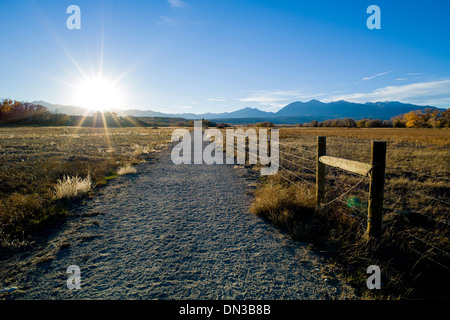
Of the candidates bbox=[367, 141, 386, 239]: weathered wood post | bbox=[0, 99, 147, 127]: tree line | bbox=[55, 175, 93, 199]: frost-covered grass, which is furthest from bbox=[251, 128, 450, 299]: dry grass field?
bbox=[0, 99, 147, 127]: tree line

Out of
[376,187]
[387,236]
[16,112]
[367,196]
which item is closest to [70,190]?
[376,187]

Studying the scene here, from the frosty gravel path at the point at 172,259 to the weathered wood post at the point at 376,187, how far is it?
1.15 m

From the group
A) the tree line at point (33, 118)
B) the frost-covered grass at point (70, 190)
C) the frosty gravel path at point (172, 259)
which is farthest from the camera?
the tree line at point (33, 118)

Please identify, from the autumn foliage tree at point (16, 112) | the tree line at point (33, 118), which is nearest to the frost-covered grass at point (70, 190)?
the tree line at point (33, 118)

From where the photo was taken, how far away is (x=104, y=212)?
5.45 m

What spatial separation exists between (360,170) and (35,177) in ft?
33.2

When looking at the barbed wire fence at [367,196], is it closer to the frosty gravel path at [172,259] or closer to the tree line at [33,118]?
the frosty gravel path at [172,259]

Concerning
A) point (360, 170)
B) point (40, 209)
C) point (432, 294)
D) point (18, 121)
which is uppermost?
point (18, 121)

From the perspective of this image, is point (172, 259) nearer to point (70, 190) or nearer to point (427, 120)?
point (70, 190)

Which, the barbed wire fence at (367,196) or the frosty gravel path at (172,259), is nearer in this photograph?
the frosty gravel path at (172,259)

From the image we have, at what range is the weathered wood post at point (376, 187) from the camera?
11.1 feet

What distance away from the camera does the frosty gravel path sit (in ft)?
9.12
